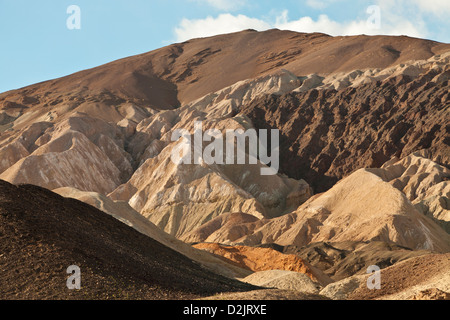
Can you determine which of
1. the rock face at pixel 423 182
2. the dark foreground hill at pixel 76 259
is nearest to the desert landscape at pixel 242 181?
the dark foreground hill at pixel 76 259

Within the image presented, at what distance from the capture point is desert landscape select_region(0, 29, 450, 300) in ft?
86.1

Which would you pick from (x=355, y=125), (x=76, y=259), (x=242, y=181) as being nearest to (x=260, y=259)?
(x=76, y=259)

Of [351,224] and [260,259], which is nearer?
[260,259]

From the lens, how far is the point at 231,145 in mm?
100000

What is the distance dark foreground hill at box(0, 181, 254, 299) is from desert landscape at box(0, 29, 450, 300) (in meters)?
0.09

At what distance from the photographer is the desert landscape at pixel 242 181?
1033 inches

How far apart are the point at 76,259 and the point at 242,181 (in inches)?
2808

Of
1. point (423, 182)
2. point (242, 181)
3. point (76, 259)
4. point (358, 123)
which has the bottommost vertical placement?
point (76, 259)

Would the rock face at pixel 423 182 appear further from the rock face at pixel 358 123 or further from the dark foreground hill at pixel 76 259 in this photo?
the dark foreground hill at pixel 76 259

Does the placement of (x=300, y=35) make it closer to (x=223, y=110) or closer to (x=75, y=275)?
(x=223, y=110)

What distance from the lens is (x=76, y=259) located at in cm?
2420

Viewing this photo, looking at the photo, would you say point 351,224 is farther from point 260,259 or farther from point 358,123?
point 358,123

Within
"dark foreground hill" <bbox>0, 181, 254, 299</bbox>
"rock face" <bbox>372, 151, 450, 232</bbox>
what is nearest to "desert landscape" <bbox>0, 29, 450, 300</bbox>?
"dark foreground hill" <bbox>0, 181, 254, 299</bbox>

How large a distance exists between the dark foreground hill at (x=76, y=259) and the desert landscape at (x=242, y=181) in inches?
3.5
